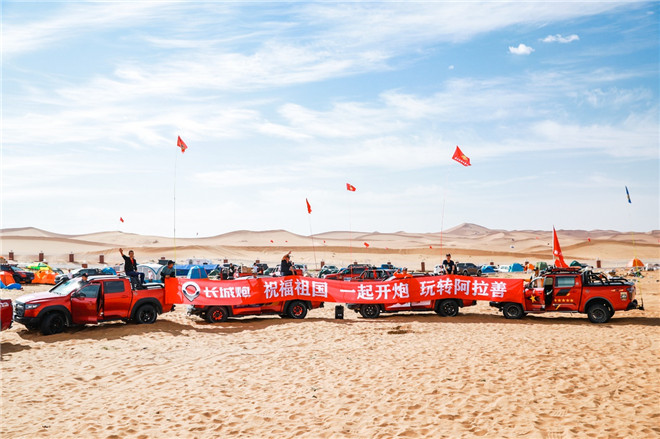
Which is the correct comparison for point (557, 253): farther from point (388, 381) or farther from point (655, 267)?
point (655, 267)

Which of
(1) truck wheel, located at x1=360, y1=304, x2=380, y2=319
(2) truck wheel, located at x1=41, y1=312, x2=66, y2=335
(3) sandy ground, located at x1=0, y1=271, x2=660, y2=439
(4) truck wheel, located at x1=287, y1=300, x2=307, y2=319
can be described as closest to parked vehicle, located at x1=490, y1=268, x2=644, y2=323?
(3) sandy ground, located at x1=0, y1=271, x2=660, y2=439

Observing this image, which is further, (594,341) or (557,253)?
(557,253)

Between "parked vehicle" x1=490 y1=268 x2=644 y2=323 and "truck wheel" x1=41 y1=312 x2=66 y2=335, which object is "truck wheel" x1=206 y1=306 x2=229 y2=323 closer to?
"truck wheel" x1=41 y1=312 x2=66 y2=335

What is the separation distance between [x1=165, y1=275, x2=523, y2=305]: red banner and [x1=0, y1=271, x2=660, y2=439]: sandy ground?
8.20ft

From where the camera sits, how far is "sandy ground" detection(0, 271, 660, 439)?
829 cm

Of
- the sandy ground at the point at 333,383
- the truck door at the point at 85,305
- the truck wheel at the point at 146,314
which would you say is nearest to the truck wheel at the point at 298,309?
the sandy ground at the point at 333,383

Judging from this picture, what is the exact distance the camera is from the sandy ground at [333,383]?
829 cm

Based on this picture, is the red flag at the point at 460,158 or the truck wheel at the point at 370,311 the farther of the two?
the red flag at the point at 460,158

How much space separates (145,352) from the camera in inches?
536

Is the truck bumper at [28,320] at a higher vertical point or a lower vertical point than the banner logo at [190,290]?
lower

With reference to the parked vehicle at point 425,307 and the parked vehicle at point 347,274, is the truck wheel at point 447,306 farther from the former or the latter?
the parked vehicle at point 347,274

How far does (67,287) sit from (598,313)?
59.2ft

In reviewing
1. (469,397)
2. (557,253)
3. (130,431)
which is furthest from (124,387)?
(557,253)

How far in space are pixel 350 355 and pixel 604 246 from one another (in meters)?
112
